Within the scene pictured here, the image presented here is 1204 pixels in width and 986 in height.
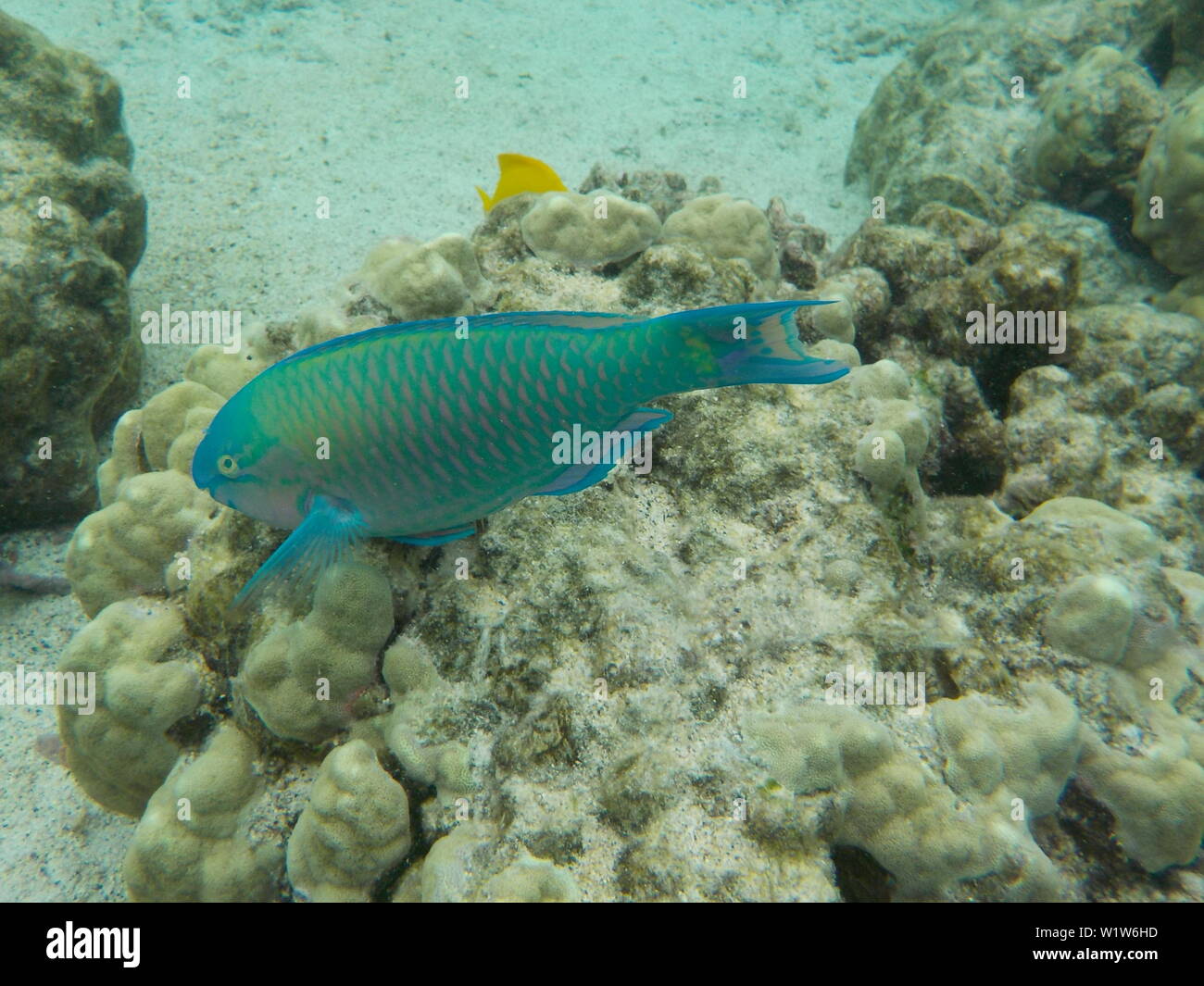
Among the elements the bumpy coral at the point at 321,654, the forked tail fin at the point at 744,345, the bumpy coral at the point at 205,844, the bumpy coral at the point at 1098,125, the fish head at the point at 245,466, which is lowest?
the bumpy coral at the point at 205,844

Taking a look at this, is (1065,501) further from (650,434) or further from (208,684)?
(208,684)

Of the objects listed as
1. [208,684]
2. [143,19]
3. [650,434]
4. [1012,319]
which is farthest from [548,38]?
[208,684]

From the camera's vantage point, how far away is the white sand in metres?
4.19

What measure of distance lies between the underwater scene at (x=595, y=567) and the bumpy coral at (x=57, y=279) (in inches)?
1.0

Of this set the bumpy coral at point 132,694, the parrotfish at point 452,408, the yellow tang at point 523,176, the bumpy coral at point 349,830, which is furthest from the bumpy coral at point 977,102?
the bumpy coral at point 132,694

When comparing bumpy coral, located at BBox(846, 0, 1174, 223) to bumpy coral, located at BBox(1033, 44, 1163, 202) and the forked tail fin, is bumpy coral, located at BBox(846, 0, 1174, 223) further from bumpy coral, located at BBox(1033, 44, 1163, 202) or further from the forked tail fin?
the forked tail fin

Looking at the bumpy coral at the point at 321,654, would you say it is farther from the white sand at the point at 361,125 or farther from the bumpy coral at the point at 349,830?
the white sand at the point at 361,125

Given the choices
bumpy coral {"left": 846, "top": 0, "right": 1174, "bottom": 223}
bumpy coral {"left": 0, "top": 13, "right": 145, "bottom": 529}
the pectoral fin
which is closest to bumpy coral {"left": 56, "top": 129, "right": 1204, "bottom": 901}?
the pectoral fin

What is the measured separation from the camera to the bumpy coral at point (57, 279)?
4148mm

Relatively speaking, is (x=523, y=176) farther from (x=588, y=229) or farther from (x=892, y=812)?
(x=892, y=812)

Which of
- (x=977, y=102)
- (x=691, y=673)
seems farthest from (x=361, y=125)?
(x=691, y=673)

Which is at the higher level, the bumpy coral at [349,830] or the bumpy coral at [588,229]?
the bumpy coral at [588,229]

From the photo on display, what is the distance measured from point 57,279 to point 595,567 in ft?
14.5

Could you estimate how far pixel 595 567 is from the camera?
2.42 metres
